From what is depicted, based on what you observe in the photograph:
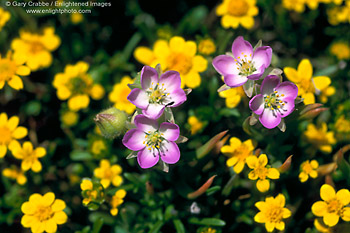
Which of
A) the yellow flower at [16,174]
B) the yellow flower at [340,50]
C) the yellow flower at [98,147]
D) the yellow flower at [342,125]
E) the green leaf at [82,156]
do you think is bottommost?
the yellow flower at [16,174]

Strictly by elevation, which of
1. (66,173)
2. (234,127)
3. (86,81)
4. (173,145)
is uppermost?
(173,145)

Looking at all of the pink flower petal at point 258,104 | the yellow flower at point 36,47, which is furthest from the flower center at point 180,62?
the yellow flower at point 36,47

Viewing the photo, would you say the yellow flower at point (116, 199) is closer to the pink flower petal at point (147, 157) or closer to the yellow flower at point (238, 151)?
the pink flower petal at point (147, 157)

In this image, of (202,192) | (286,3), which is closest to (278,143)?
(202,192)

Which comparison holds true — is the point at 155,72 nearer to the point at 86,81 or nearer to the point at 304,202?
the point at 86,81

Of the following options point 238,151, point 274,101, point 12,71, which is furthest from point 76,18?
point 274,101

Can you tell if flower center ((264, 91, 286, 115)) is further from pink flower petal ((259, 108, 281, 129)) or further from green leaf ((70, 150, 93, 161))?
green leaf ((70, 150, 93, 161))
